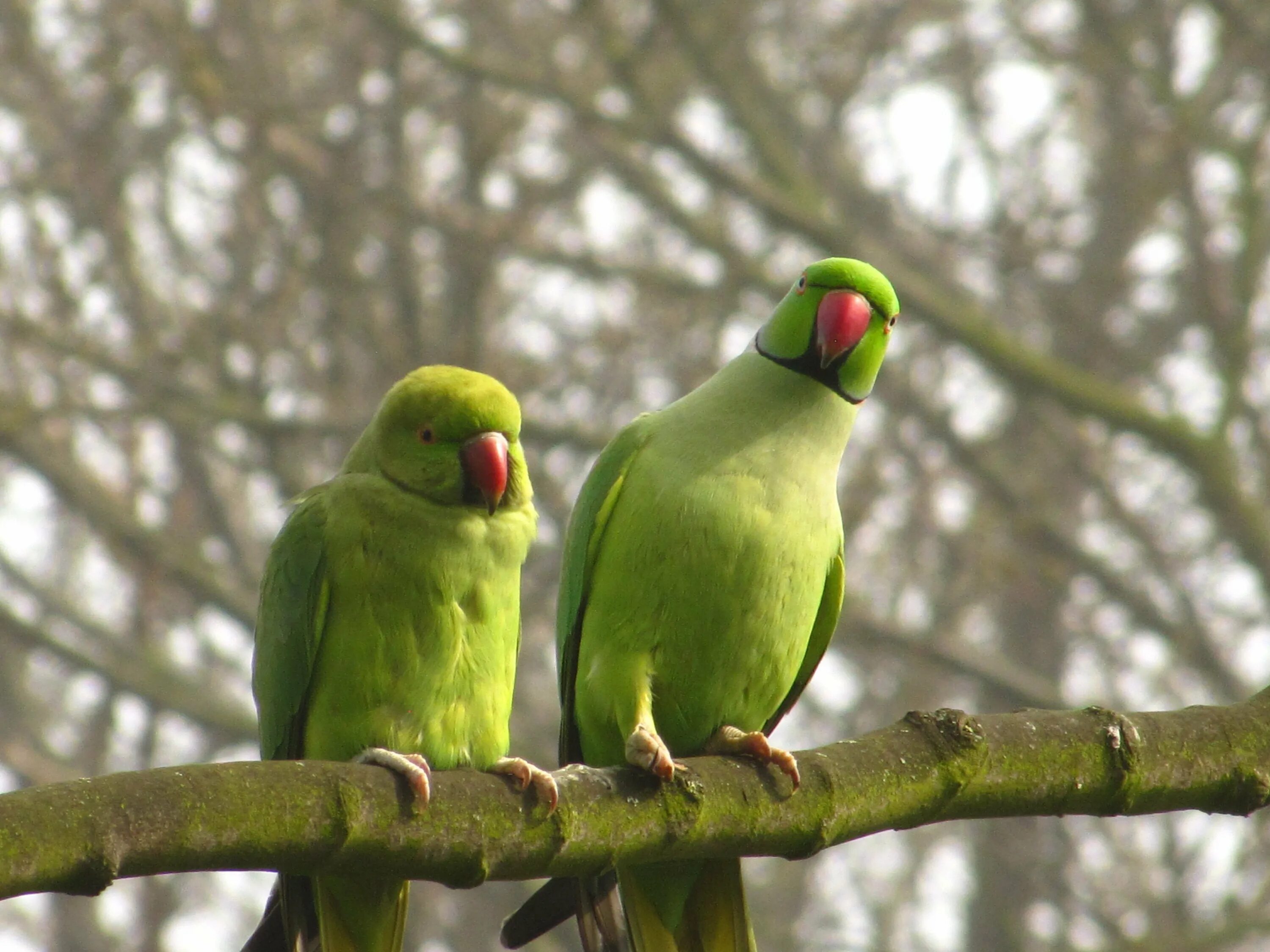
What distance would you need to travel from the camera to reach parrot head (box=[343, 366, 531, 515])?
3787 mm

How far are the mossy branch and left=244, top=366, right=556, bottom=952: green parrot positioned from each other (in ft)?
2.45

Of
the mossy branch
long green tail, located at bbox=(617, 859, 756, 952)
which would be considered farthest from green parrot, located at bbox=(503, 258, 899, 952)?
the mossy branch

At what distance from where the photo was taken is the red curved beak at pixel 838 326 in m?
4.12

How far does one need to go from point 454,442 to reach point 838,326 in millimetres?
1084

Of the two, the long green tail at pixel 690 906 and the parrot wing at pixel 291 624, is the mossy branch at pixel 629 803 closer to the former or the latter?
the long green tail at pixel 690 906

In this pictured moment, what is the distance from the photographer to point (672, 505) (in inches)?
155

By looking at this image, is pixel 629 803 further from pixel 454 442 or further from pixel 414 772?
pixel 454 442

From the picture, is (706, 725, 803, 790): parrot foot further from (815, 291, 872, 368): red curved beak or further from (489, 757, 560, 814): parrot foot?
(815, 291, 872, 368): red curved beak

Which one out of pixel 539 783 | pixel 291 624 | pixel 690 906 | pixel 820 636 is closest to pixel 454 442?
pixel 291 624

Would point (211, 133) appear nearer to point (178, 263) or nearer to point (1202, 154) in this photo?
point (178, 263)

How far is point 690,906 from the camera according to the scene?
413 centimetres

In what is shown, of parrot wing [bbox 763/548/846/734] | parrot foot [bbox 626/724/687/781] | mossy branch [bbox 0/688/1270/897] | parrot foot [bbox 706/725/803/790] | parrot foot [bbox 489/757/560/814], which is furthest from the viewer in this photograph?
parrot wing [bbox 763/548/846/734]

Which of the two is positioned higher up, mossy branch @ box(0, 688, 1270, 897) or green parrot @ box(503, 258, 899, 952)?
green parrot @ box(503, 258, 899, 952)

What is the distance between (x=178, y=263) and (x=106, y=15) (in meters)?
1.93
